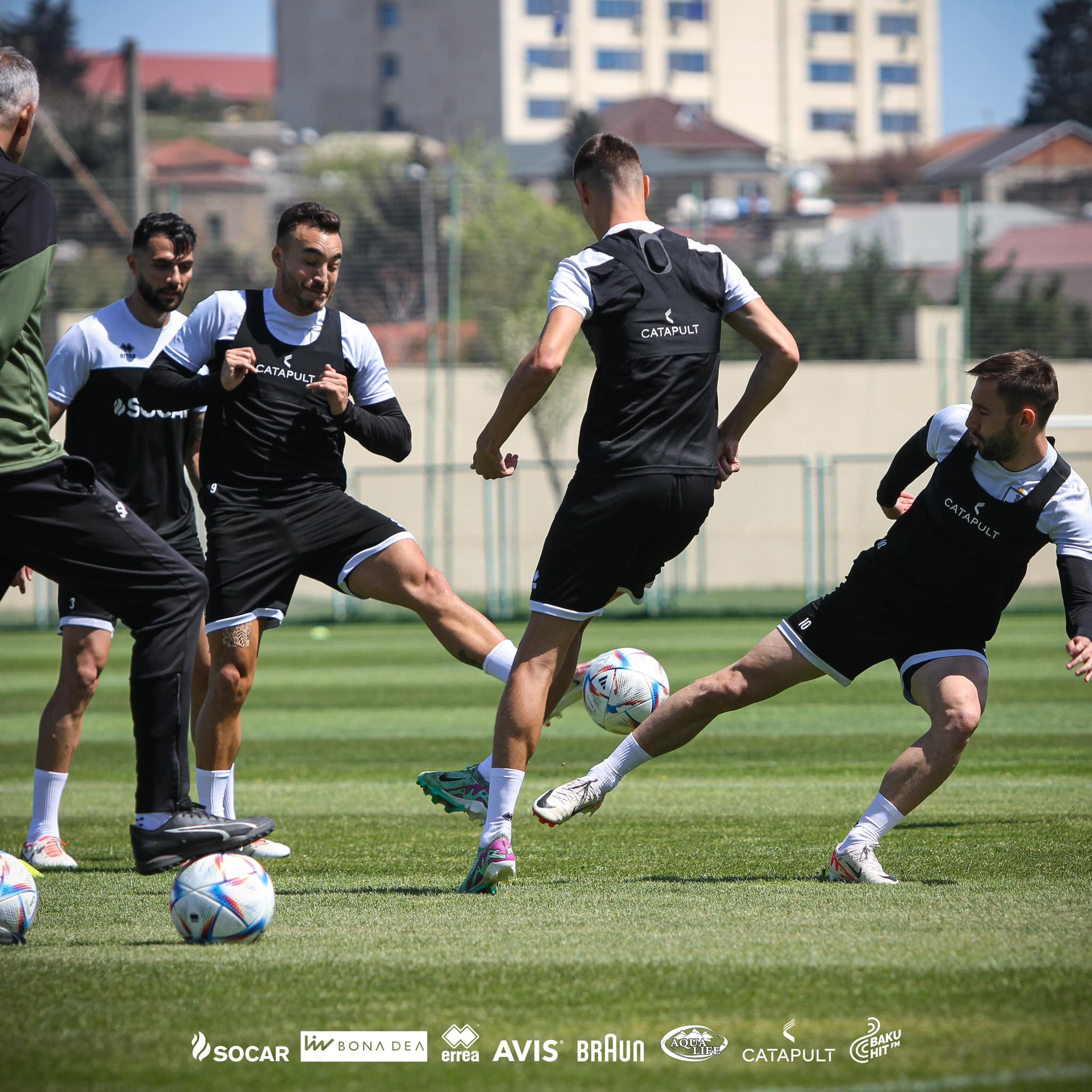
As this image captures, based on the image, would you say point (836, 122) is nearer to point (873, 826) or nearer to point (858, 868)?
point (873, 826)

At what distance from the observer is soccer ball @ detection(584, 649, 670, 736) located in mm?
6777

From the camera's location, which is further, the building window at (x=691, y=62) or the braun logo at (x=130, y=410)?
the building window at (x=691, y=62)

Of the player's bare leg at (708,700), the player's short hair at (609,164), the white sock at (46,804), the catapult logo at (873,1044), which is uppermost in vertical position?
the player's short hair at (609,164)

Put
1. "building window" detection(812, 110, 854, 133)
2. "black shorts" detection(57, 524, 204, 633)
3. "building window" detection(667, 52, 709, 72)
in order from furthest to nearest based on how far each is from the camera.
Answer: "building window" detection(812, 110, 854, 133), "building window" detection(667, 52, 709, 72), "black shorts" detection(57, 524, 204, 633)

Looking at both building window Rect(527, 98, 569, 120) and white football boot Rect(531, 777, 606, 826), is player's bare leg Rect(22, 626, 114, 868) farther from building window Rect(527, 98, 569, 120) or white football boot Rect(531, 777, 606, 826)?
building window Rect(527, 98, 569, 120)

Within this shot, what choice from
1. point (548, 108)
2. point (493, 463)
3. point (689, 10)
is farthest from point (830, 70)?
point (493, 463)

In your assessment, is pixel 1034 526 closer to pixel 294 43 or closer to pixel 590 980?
pixel 590 980

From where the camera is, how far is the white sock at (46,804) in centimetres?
669

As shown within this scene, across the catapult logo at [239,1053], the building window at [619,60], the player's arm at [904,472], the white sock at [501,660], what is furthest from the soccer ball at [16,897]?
the building window at [619,60]

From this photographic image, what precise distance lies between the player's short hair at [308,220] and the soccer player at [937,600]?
7.96 ft

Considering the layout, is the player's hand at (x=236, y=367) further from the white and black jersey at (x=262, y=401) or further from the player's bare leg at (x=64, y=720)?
the player's bare leg at (x=64, y=720)

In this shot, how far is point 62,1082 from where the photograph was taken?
3.32 meters

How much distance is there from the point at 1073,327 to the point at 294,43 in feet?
231

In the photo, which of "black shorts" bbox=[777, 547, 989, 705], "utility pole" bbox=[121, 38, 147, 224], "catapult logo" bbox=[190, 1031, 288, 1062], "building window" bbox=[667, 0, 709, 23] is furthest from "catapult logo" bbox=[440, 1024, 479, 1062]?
"building window" bbox=[667, 0, 709, 23]
